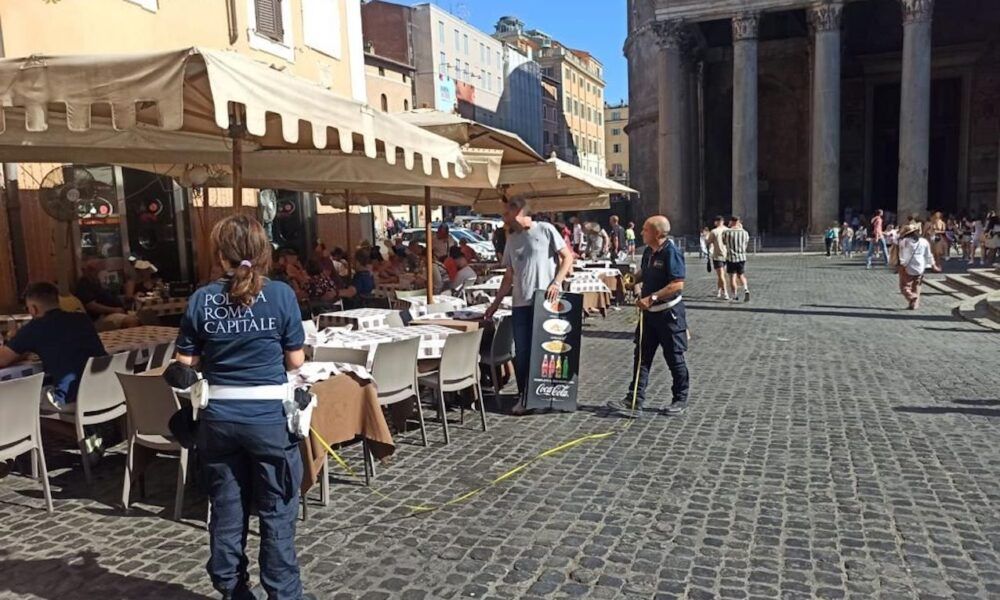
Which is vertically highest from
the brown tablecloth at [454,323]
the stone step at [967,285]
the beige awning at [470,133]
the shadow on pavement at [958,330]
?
the beige awning at [470,133]

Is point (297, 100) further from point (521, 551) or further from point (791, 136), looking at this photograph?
point (791, 136)

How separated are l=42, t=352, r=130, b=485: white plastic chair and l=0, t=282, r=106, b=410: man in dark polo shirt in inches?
4.7

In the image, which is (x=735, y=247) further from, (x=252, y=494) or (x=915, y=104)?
(x=915, y=104)

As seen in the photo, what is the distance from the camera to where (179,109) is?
3723 millimetres

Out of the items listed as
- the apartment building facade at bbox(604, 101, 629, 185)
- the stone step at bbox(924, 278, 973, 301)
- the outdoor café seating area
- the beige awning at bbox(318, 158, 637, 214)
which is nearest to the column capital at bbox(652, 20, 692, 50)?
the stone step at bbox(924, 278, 973, 301)

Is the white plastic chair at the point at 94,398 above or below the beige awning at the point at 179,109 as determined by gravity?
below

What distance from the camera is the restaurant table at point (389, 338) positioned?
18.5 feet

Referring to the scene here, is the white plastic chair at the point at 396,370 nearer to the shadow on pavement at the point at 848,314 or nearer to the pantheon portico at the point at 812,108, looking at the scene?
the shadow on pavement at the point at 848,314

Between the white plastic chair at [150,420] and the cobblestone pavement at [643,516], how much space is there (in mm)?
230

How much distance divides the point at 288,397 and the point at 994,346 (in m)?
9.82

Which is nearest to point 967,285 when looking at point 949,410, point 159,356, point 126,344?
point 949,410

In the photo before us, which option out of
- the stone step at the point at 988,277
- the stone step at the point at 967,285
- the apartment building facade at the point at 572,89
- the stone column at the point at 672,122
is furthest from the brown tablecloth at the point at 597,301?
the apartment building facade at the point at 572,89

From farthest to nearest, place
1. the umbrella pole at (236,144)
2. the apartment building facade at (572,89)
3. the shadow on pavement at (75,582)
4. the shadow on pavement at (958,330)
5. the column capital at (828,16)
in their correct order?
the apartment building facade at (572,89)
the column capital at (828,16)
the shadow on pavement at (958,330)
the umbrella pole at (236,144)
the shadow on pavement at (75,582)

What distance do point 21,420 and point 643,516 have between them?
3612 mm
